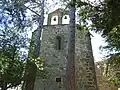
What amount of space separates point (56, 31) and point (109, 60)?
280 inches

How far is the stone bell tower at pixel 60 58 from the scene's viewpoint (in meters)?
14.4

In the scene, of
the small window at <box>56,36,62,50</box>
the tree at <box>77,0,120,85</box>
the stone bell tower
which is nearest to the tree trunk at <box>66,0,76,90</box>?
the tree at <box>77,0,120,85</box>

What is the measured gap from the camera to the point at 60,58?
1520cm

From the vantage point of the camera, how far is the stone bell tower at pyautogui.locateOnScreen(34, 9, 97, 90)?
14.4m

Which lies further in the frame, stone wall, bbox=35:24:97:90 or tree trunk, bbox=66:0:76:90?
stone wall, bbox=35:24:97:90

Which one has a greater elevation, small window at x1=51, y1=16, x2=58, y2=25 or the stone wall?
small window at x1=51, y1=16, x2=58, y2=25

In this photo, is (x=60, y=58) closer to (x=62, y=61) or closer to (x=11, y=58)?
(x=62, y=61)

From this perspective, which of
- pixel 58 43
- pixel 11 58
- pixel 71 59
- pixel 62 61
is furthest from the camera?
pixel 58 43

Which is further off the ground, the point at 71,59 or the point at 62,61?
the point at 71,59

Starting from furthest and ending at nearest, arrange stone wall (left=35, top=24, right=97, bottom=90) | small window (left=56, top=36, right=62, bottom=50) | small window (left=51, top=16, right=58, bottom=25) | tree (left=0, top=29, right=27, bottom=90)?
small window (left=51, top=16, right=58, bottom=25) < small window (left=56, top=36, right=62, bottom=50) < stone wall (left=35, top=24, right=97, bottom=90) < tree (left=0, top=29, right=27, bottom=90)

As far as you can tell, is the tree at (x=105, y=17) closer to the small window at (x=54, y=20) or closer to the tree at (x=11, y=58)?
the tree at (x=11, y=58)

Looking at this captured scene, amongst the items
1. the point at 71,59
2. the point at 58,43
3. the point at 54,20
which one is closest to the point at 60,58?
the point at 58,43

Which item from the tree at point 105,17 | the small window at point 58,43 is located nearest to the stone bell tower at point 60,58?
the small window at point 58,43

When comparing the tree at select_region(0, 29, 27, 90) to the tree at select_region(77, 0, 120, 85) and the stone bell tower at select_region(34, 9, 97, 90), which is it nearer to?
the stone bell tower at select_region(34, 9, 97, 90)
